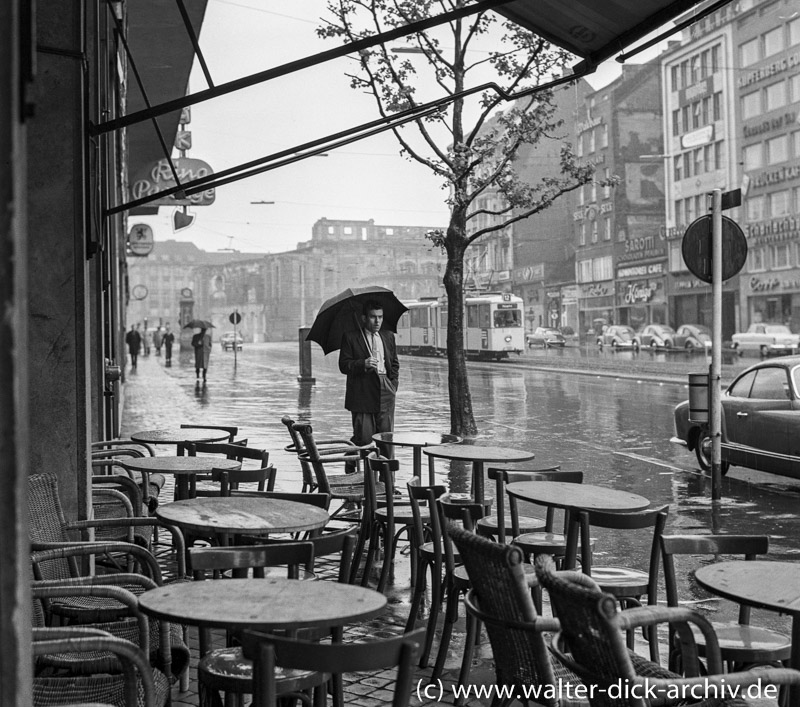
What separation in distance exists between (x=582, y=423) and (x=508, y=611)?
15960 millimetres

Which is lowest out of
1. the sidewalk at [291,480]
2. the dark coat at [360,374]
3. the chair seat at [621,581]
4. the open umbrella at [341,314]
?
the sidewalk at [291,480]

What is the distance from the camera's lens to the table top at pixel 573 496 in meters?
4.95

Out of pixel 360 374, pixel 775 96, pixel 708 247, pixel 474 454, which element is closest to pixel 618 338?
pixel 775 96

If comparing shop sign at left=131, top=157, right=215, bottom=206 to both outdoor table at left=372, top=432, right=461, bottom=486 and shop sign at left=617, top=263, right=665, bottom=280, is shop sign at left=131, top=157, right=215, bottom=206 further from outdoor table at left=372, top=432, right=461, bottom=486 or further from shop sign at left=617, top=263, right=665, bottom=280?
shop sign at left=617, top=263, right=665, bottom=280

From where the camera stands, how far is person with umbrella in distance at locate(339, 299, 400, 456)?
9906 millimetres

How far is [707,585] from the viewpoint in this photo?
11.3ft

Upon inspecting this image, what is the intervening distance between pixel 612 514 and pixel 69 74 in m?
3.45

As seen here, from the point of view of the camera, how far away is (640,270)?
6869 centimetres

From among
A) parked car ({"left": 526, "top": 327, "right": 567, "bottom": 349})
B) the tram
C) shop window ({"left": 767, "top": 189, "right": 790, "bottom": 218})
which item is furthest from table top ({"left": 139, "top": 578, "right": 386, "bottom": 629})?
parked car ({"left": 526, "top": 327, "right": 567, "bottom": 349})

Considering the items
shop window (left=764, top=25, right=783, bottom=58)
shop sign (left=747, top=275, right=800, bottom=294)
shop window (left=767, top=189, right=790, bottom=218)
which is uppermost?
shop window (left=764, top=25, right=783, bottom=58)

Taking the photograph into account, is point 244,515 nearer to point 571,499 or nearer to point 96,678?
point 96,678

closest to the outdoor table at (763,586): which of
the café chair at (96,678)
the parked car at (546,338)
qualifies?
the café chair at (96,678)

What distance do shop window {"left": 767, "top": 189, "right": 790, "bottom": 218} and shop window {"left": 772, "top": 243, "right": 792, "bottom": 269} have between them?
164cm

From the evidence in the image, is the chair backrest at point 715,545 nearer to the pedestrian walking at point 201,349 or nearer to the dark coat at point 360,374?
the dark coat at point 360,374
